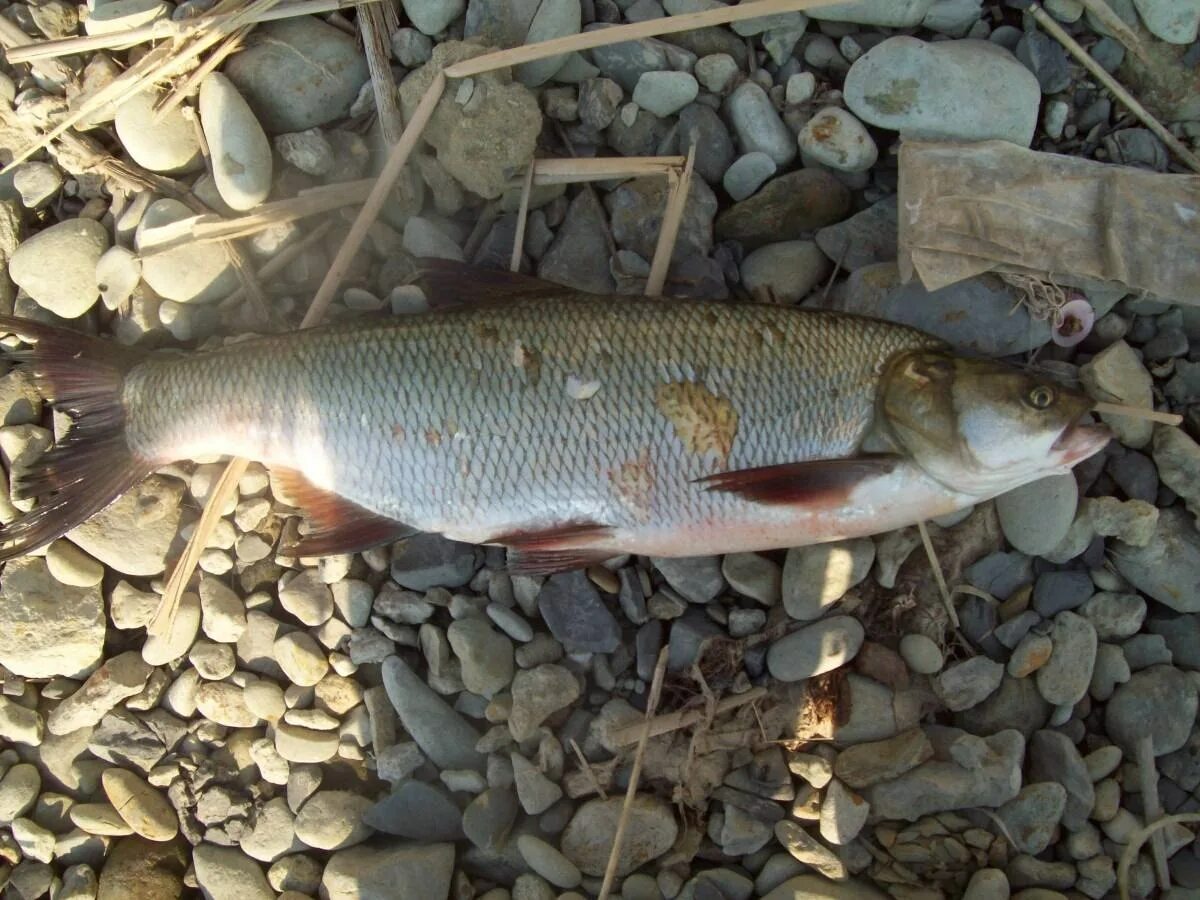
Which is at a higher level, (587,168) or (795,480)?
(587,168)

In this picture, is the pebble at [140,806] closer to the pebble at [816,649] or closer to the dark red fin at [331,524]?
the dark red fin at [331,524]

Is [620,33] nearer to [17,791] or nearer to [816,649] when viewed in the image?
[816,649]

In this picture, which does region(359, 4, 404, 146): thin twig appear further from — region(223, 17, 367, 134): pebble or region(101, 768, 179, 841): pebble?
region(101, 768, 179, 841): pebble

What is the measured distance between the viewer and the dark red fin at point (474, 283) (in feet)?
8.78

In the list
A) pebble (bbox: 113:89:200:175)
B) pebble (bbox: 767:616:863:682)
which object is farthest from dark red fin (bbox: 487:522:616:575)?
pebble (bbox: 113:89:200:175)

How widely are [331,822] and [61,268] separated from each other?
2.29 metres

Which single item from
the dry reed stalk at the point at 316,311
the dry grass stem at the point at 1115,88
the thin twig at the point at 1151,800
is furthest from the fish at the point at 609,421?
the dry grass stem at the point at 1115,88

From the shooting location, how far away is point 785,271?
9.81ft

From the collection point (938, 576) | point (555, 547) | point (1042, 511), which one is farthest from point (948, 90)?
point (555, 547)

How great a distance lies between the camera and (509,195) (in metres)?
3.04

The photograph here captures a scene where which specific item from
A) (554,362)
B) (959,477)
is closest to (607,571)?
(554,362)

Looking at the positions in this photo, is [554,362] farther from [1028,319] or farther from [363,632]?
[1028,319]

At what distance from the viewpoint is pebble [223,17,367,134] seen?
2963 millimetres

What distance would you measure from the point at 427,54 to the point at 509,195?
62cm
